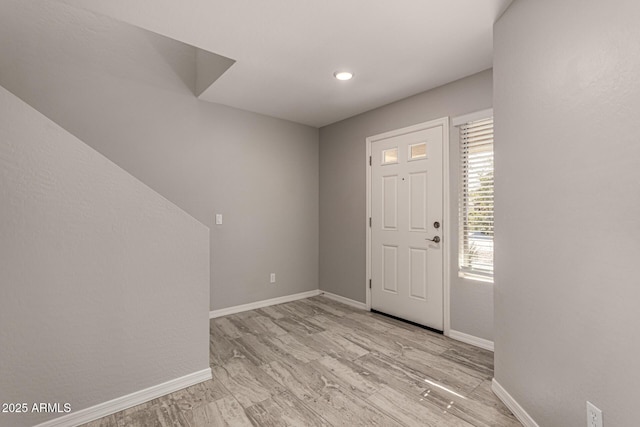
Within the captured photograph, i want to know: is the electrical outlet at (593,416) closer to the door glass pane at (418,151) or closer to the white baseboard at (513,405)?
the white baseboard at (513,405)

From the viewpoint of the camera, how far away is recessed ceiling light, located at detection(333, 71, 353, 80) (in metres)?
2.74

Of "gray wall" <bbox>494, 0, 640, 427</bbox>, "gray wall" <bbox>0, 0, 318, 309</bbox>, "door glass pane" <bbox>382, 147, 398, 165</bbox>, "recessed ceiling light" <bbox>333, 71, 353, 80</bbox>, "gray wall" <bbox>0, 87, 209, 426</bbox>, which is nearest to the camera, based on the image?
"gray wall" <bbox>494, 0, 640, 427</bbox>

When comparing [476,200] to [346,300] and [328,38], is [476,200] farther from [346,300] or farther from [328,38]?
[346,300]

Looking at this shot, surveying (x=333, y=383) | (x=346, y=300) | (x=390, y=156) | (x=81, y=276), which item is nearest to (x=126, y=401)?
(x=81, y=276)

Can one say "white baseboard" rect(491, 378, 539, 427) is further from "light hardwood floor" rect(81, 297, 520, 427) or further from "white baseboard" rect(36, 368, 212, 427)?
"white baseboard" rect(36, 368, 212, 427)

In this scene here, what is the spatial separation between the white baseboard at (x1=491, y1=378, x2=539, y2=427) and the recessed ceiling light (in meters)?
2.70

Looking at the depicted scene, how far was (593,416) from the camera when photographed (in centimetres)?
127

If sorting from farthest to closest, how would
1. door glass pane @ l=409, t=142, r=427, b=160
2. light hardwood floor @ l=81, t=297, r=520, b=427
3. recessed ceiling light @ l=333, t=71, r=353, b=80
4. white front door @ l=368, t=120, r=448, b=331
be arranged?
door glass pane @ l=409, t=142, r=427, b=160, white front door @ l=368, t=120, r=448, b=331, recessed ceiling light @ l=333, t=71, r=353, b=80, light hardwood floor @ l=81, t=297, r=520, b=427

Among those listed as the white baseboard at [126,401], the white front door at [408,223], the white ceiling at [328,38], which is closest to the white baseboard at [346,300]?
the white front door at [408,223]

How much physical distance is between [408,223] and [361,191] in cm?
80

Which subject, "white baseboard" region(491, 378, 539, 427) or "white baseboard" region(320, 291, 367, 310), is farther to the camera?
"white baseboard" region(320, 291, 367, 310)

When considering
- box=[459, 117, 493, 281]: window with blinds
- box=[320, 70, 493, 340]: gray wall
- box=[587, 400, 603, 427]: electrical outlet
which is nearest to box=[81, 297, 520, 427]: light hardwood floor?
box=[320, 70, 493, 340]: gray wall

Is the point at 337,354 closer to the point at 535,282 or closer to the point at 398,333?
→ the point at 398,333

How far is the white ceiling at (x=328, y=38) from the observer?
187cm
